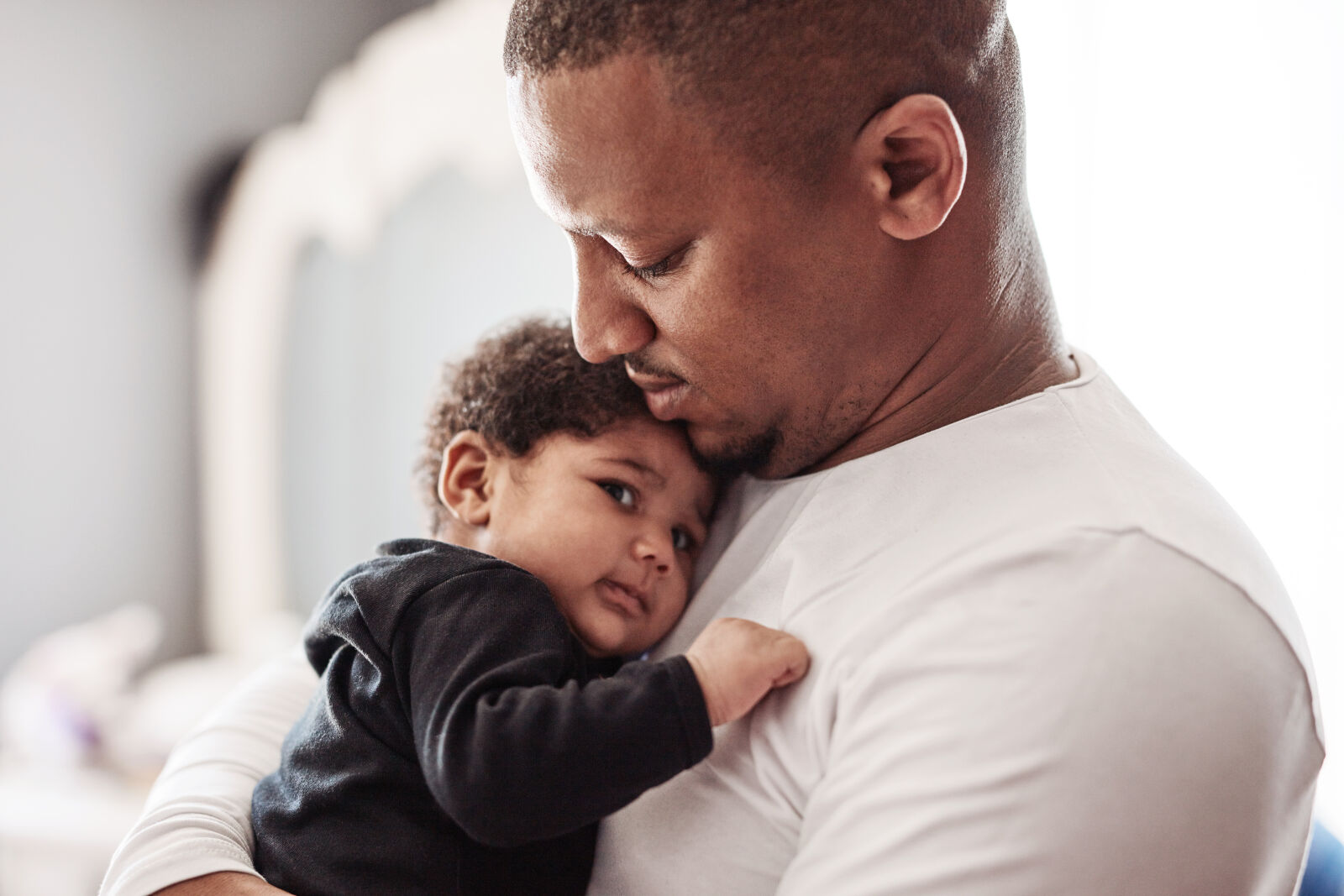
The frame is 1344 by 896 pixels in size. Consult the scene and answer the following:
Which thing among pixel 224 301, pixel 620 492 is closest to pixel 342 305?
pixel 224 301

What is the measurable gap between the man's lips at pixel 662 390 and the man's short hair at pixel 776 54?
289mm

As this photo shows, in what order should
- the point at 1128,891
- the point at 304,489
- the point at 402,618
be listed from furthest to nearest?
1. the point at 304,489
2. the point at 402,618
3. the point at 1128,891

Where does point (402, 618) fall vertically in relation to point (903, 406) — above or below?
below

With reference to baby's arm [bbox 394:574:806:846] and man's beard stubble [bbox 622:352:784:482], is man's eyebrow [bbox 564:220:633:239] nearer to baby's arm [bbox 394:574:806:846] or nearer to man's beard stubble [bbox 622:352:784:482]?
man's beard stubble [bbox 622:352:784:482]

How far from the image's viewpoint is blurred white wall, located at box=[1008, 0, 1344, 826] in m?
1.76

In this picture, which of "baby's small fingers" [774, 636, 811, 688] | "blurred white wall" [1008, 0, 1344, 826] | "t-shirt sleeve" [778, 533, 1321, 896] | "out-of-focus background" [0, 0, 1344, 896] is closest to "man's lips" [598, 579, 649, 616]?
"baby's small fingers" [774, 636, 811, 688]

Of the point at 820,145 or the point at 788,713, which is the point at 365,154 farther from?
the point at 788,713

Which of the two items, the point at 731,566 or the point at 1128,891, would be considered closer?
the point at 1128,891

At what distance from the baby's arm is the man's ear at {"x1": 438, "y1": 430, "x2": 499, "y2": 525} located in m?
0.40

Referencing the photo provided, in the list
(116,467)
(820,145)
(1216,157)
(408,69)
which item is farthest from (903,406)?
(116,467)

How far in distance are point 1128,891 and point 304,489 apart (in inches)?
113

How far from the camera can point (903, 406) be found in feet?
3.82

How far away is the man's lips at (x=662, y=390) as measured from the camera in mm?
1199

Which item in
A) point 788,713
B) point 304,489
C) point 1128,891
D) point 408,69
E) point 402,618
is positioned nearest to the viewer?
point 1128,891
